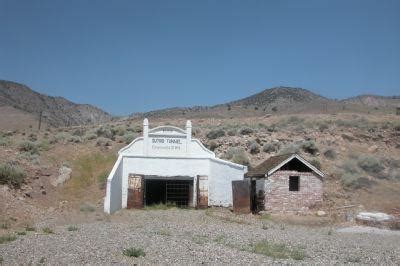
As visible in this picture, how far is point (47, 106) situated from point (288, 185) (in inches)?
3620

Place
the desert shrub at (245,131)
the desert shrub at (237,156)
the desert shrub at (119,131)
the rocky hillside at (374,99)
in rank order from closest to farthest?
the desert shrub at (237,156)
the desert shrub at (245,131)
the desert shrub at (119,131)
the rocky hillside at (374,99)

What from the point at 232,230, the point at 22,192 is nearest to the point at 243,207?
the point at 232,230

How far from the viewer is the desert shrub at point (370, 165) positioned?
40.9 m

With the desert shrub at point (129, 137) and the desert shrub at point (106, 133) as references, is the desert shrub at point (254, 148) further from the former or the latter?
the desert shrub at point (106, 133)

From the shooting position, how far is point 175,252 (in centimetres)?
1598

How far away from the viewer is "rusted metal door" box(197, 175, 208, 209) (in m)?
32.7

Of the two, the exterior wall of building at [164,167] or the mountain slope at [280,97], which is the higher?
the mountain slope at [280,97]

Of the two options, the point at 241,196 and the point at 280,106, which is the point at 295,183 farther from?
the point at 280,106

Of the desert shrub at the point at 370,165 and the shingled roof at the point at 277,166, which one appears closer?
the shingled roof at the point at 277,166

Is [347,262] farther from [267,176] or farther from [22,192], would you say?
[22,192]

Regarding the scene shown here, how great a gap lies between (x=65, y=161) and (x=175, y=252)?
82.1 feet

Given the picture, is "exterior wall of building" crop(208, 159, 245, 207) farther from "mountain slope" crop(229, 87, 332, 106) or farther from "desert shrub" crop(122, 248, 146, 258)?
"mountain slope" crop(229, 87, 332, 106)

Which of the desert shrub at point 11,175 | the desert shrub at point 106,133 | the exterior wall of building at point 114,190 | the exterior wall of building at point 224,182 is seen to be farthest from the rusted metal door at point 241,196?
the desert shrub at point 106,133

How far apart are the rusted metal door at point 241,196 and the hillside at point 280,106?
48950 mm
